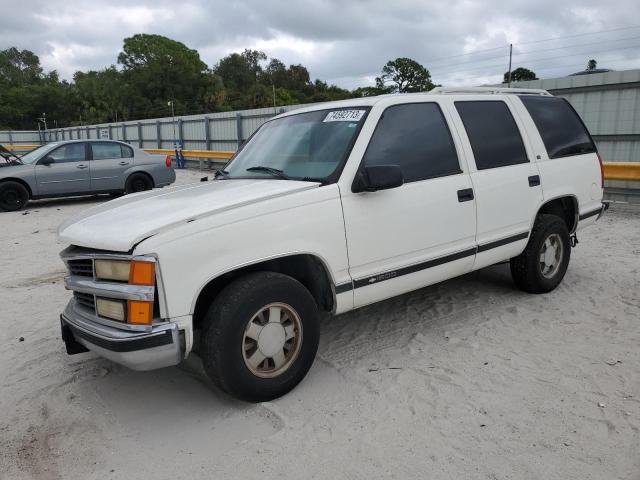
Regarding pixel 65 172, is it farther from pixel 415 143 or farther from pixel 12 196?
pixel 415 143

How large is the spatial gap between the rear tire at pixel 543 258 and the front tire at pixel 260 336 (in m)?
2.48

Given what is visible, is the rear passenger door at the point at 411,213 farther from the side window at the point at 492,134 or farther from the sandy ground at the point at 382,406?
the sandy ground at the point at 382,406

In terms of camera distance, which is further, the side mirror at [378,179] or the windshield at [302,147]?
the windshield at [302,147]

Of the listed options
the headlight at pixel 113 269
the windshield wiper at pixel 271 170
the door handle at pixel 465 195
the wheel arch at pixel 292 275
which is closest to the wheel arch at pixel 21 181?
the windshield wiper at pixel 271 170

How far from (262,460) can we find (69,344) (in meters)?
1.42

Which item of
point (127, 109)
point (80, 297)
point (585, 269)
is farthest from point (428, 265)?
point (127, 109)

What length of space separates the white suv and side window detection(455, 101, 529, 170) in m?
0.01

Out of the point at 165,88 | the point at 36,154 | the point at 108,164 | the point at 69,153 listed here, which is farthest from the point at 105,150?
the point at 165,88

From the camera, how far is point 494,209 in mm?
4266

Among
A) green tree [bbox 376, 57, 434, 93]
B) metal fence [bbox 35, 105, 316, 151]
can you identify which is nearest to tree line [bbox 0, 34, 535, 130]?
green tree [bbox 376, 57, 434, 93]

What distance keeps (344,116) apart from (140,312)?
6.60 feet

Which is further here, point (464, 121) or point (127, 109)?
point (127, 109)

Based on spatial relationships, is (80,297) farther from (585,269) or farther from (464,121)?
(585,269)

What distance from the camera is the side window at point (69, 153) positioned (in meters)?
11.7
